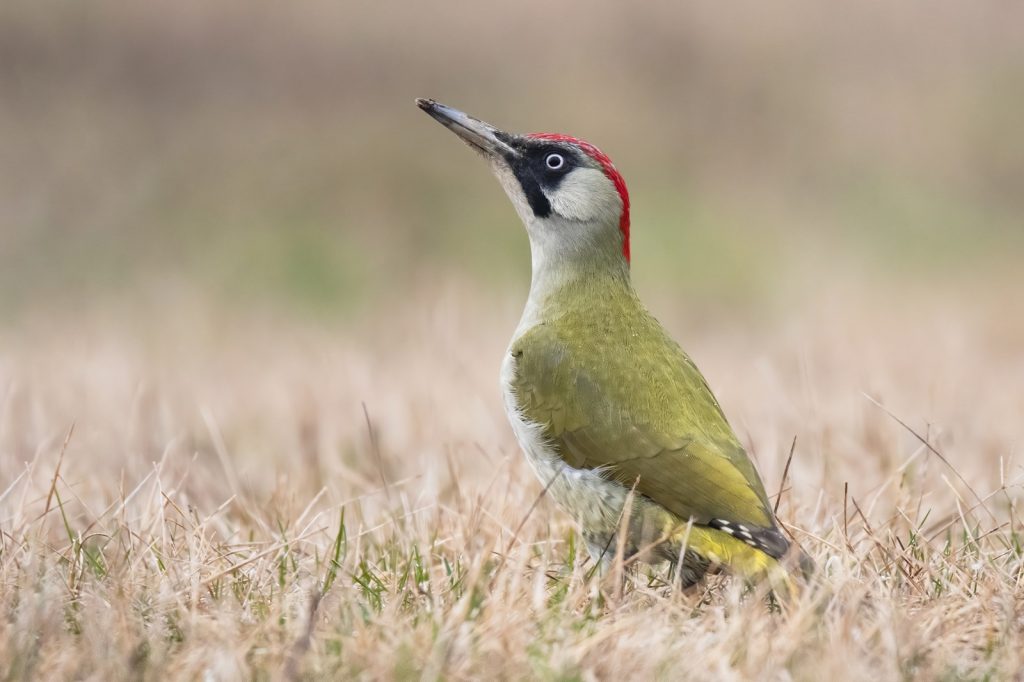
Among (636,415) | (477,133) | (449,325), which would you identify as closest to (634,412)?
(636,415)

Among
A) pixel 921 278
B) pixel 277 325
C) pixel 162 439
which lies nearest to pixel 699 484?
pixel 162 439

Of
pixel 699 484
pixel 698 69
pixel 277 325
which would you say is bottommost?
pixel 277 325

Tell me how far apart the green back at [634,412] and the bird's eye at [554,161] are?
42 centimetres

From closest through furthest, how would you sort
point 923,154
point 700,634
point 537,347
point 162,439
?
point 700,634, point 537,347, point 162,439, point 923,154

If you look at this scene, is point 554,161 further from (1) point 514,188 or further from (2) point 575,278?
(2) point 575,278

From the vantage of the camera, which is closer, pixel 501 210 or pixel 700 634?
pixel 700 634

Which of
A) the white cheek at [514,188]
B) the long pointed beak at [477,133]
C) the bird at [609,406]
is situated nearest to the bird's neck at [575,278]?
the bird at [609,406]

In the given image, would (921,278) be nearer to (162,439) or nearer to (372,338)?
(372,338)

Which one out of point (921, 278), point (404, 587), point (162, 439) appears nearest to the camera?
point (404, 587)

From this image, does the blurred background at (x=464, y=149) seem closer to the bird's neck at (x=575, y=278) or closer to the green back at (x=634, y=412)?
the bird's neck at (x=575, y=278)

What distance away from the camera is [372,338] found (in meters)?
7.26

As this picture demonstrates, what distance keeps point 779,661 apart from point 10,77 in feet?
31.6

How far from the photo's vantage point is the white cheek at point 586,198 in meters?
3.47

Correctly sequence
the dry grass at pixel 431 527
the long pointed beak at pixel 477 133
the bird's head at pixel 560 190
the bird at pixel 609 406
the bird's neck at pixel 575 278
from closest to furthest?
the dry grass at pixel 431 527 → the bird at pixel 609 406 → the bird's neck at pixel 575 278 → the bird's head at pixel 560 190 → the long pointed beak at pixel 477 133
